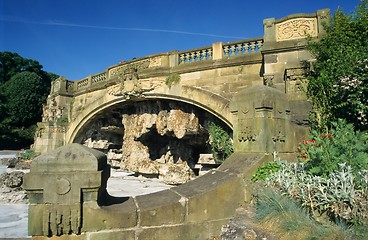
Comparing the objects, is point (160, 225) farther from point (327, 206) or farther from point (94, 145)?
point (94, 145)

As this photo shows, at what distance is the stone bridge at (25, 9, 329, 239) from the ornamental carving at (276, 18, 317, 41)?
0.03 m

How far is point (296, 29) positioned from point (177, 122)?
509 centimetres

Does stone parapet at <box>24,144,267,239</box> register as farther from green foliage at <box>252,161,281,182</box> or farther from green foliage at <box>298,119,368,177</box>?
green foliage at <box>298,119,368,177</box>

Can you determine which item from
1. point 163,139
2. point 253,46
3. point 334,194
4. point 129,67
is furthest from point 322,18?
point 163,139

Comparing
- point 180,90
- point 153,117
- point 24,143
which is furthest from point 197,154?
point 24,143

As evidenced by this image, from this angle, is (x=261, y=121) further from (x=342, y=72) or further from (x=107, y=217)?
(x=342, y=72)

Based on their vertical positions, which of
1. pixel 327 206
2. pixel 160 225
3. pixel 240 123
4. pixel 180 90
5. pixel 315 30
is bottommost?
pixel 160 225

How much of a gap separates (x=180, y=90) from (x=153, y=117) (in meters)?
2.25

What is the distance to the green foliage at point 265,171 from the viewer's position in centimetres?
340

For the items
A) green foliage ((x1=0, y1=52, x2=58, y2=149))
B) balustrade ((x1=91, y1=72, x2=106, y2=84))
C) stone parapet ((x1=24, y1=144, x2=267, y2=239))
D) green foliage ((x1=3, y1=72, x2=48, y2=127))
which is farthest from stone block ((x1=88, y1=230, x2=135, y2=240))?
green foliage ((x1=3, y1=72, x2=48, y2=127))

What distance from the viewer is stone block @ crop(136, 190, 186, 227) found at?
8.96ft

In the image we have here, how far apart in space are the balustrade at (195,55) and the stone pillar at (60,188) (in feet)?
23.3

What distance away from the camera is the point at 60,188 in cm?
248

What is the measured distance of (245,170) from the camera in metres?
3.38
